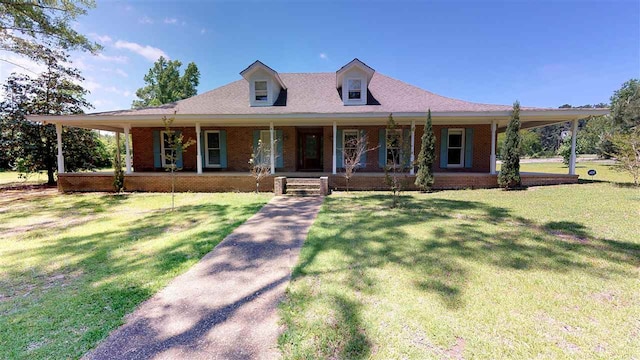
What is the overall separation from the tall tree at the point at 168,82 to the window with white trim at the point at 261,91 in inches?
743

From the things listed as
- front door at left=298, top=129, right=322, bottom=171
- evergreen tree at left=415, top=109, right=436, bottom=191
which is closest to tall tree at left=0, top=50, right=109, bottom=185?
front door at left=298, top=129, right=322, bottom=171

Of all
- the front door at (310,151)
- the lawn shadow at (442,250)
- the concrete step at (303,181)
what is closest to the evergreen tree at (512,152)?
the lawn shadow at (442,250)

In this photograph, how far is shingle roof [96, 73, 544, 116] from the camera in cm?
1110

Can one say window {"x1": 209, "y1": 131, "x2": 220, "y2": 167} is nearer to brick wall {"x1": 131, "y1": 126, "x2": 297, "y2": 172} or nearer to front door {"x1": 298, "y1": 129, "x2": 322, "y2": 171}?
brick wall {"x1": 131, "y1": 126, "x2": 297, "y2": 172}

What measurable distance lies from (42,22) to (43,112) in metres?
5.32

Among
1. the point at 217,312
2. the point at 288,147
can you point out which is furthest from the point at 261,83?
the point at 217,312

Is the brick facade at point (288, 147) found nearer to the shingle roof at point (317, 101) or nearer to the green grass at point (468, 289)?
the shingle roof at point (317, 101)

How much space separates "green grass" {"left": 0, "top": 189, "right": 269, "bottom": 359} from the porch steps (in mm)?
1544

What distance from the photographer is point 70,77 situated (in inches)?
566

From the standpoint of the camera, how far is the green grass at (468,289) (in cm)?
216

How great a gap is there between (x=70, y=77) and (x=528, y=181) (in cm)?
2295

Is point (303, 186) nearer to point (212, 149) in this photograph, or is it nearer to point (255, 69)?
point (212, 149)

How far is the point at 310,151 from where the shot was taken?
13.1 m

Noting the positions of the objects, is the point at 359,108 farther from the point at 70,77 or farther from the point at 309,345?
the point at 70,77
